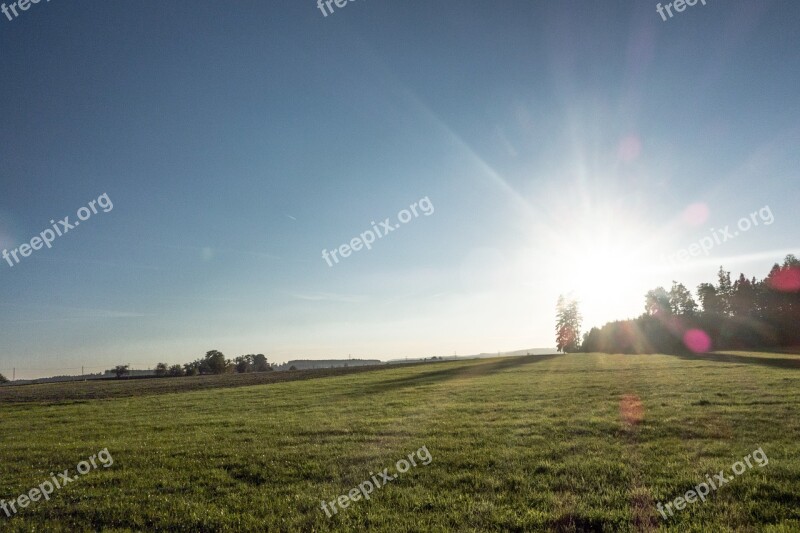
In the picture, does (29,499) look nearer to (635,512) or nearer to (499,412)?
(635,512)

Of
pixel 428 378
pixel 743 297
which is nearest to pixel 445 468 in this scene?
pixel 428 378

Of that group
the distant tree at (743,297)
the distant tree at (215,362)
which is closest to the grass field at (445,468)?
the distant tree at (743,297)

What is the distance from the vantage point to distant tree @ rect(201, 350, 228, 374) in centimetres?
17862

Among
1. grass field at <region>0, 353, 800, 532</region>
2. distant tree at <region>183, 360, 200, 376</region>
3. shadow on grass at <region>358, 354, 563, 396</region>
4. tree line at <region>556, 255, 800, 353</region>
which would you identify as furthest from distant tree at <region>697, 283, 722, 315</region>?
distant tree at <region>183, 360, 200, 376</region>

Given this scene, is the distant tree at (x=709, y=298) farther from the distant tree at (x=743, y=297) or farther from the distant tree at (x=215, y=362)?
the distant tree at (x=215, y=362)

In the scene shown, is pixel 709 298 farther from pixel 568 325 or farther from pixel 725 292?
pixel 568 325

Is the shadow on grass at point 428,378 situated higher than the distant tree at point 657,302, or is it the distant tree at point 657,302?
the distant tree at point 657,302

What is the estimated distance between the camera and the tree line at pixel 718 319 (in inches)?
3642

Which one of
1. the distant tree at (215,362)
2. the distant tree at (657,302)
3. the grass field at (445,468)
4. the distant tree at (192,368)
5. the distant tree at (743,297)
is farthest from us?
the distant tree at (215,362)

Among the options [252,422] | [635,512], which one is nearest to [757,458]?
[635,512]

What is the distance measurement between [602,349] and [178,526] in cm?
13275

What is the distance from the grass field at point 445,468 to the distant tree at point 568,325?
128886mm

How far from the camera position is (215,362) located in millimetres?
179000

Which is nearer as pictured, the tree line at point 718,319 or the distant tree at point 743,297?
the tree line at point 718,319
